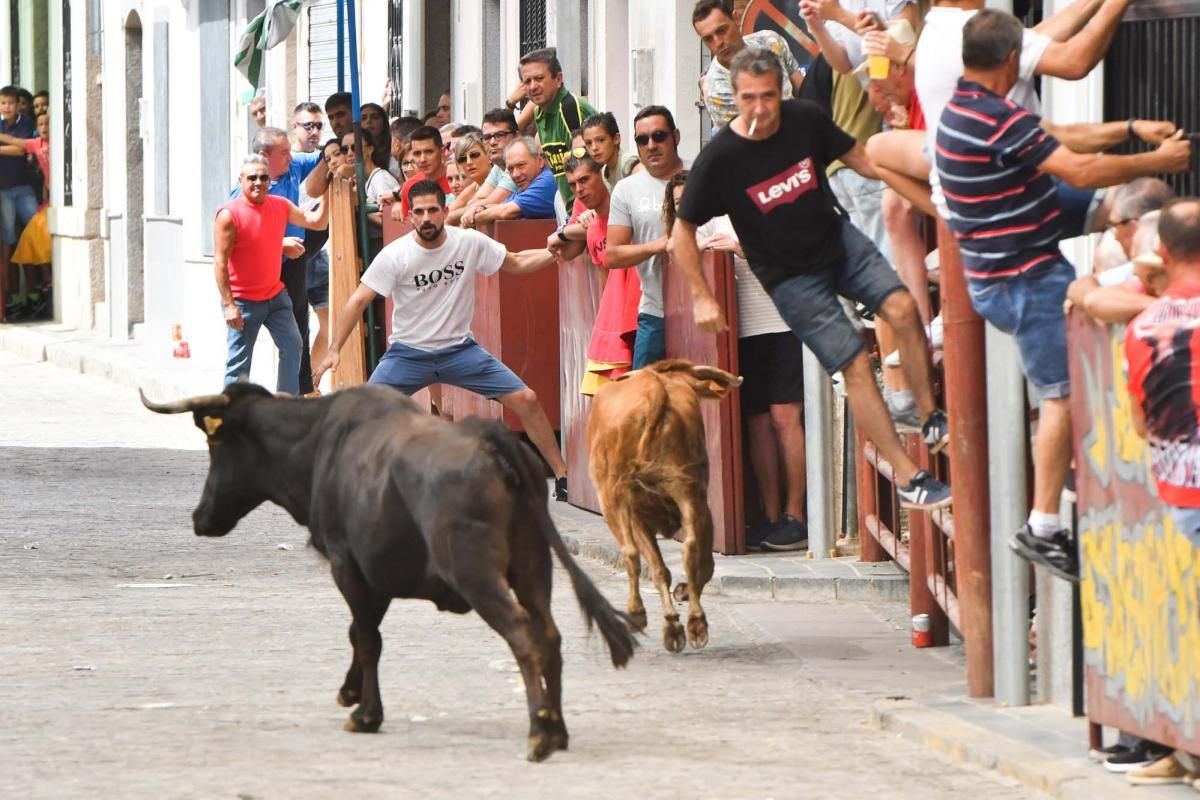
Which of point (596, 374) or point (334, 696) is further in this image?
point (596, 374)

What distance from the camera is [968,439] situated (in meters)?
9.35

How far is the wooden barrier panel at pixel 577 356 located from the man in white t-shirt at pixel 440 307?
274mm

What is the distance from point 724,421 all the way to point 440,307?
2.33 meters

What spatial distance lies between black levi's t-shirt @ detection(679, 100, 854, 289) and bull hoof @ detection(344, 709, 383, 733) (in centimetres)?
234

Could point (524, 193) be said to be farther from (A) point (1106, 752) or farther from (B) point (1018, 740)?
(A) point (1106, 752)

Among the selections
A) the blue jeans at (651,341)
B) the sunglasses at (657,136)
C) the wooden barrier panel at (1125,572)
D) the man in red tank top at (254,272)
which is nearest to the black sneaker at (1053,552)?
the wooden barrier panel at (1125,572)

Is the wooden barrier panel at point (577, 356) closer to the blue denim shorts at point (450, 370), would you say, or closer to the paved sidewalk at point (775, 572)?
the paved sidewalk at point (775, 572)

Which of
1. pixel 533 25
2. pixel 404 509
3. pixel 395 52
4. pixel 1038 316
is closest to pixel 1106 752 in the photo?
pixel 1038 316

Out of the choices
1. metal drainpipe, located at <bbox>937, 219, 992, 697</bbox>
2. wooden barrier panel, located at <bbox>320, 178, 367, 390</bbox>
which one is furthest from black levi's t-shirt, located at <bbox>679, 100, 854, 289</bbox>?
wooden barrier panel, located at <bbox>320, 178, 367, 390</bbox>

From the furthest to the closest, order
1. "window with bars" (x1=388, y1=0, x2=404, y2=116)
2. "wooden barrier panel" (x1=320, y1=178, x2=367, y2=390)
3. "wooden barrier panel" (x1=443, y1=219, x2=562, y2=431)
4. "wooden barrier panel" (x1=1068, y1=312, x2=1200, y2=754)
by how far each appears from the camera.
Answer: "window with bars" (x1=388, y1=0, x2=404, y2=116) < "wooden barrier panel" (x1=320, y1=178, x2=367, y2=390) < "wooden barrier panel" (x1=443, y1=219, x2=562, y2=431) < "wooden barrier panel" (x1=1068, y1=312, x2=1200, y2=754)

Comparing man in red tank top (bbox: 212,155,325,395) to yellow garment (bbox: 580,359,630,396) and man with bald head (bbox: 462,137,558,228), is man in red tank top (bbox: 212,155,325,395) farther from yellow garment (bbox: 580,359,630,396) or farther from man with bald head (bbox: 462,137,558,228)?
yellow garment (bbox: 580,359,630,396)

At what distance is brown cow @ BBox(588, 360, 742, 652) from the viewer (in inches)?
441

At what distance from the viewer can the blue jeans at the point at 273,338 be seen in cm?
1986

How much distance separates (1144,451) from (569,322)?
28.6 feet
